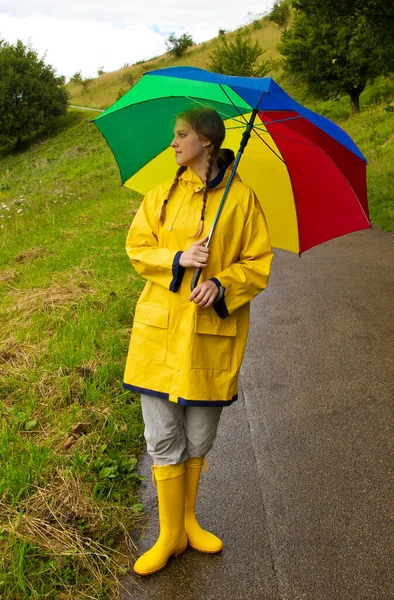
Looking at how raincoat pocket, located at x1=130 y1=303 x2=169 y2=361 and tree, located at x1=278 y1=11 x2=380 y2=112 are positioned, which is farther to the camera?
tree, located at x1=278 y1=11 x2=380 y2=112

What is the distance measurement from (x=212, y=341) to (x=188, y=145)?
863 millimetres

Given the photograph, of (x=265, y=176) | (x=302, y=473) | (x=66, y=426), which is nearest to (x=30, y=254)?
(x=66, y=426)

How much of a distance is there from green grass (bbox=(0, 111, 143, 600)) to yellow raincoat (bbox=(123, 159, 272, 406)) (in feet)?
2.84

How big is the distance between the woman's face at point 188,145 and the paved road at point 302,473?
1926 mm

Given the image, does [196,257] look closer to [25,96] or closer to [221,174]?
[221,174]

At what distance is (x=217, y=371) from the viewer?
2412mm

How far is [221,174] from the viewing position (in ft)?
7.80

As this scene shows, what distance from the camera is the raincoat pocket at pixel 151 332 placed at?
7.77ft

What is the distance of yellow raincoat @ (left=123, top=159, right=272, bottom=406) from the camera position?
2.33 metres

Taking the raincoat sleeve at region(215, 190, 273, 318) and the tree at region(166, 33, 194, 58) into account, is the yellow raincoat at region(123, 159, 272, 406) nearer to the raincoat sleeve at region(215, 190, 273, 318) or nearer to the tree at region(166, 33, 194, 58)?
the raincoat sleeve at region(215, 190, 273, 318)

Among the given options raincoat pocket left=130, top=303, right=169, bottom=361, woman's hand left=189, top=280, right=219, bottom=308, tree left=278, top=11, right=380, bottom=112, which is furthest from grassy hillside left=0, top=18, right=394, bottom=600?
tree left=278, top=11, right=380, bottom=112

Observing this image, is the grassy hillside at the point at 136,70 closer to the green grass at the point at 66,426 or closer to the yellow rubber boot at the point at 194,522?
the green grass at the point at 66,426

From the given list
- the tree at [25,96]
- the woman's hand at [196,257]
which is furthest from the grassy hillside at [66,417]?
the tree at [25,96]

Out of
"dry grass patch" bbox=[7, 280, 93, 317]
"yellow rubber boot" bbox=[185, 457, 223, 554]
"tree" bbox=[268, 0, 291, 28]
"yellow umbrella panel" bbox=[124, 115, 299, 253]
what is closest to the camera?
"yellow rubber boot" bbox=[185, 457, 223, 554]
